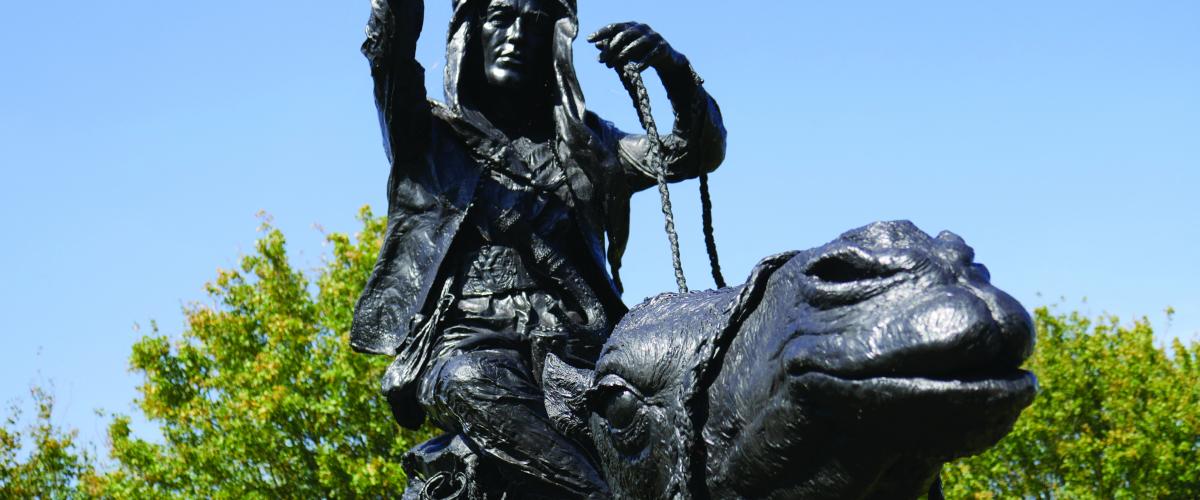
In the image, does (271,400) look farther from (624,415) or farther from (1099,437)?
(624,415)

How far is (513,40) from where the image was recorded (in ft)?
17.5

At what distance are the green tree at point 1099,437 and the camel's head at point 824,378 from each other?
1790 centimetres

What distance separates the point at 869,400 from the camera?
2691mm

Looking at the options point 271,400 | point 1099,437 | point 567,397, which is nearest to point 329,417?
point 271,400

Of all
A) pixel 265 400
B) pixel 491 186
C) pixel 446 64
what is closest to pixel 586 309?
pixel 491 186

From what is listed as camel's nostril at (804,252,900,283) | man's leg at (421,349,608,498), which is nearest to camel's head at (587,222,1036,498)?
camel's nostril at (804,252,900,283)

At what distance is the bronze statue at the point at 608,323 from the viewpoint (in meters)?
2.69

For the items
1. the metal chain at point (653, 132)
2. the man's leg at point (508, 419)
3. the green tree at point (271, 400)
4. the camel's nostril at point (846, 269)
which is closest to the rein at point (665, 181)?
the metal chain at point (653, 132)

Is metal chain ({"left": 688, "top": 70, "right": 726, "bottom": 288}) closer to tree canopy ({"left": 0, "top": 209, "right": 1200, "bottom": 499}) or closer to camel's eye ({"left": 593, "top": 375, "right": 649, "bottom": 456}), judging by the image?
camel's eye ({"left": 593, "top": 375, "right": 649, "bottom": 456})

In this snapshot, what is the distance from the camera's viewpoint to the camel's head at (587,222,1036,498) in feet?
8.60

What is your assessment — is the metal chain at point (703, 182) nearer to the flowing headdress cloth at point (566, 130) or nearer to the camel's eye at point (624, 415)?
the flowing headdress cloth at point (566, 130)

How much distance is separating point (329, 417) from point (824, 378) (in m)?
17.2

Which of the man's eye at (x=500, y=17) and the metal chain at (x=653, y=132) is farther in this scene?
the man's eye at (x=500, y=17)

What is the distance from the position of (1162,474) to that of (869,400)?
2003 cm
